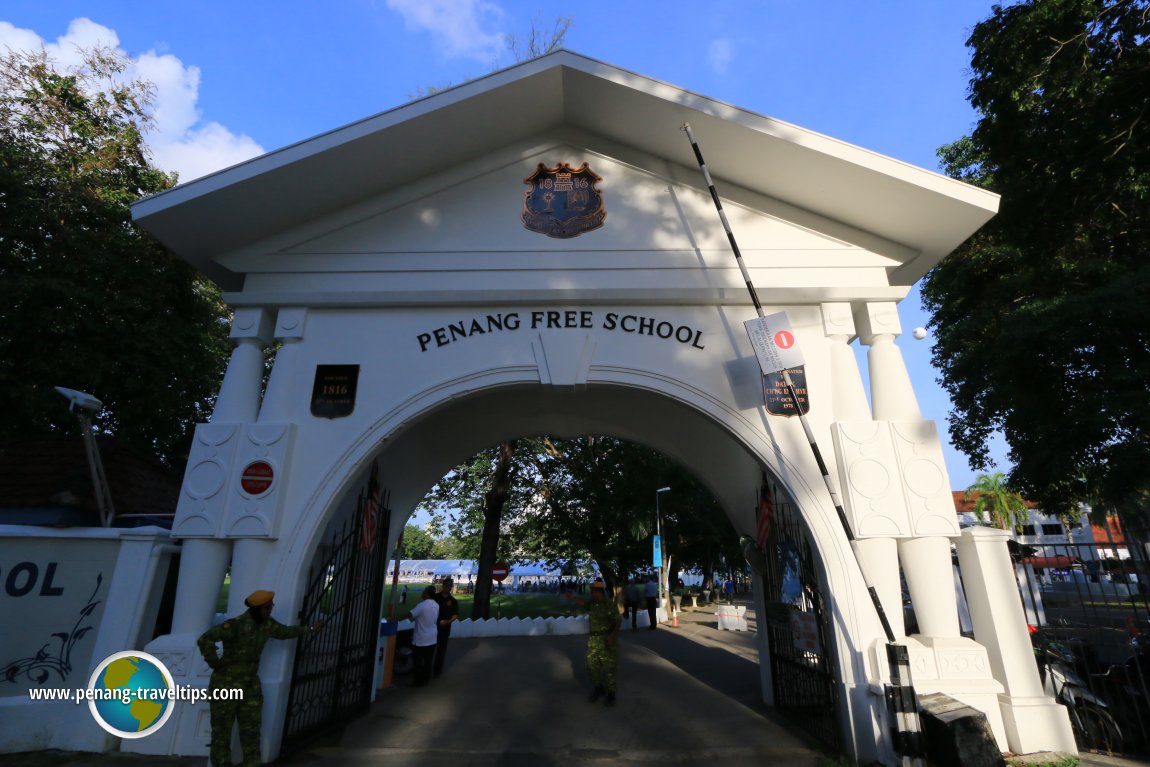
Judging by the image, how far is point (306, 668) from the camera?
629 cm

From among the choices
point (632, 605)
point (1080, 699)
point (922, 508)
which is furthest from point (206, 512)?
point (632, 605)

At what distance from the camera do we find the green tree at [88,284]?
1038 centimetres

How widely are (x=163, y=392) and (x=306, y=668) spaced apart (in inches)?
313

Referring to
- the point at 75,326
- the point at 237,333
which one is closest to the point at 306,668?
the point at 237,333

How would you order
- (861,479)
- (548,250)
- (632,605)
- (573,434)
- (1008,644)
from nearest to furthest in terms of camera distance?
(1008,644) → (861,479) → (548,250) → (573,434) → (632,605)

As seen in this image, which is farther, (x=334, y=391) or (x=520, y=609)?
(x=520, y=609)

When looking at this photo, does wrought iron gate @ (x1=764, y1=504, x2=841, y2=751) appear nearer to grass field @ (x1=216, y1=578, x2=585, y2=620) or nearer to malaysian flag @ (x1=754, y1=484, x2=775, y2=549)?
malaysian flag @ (x1=754, y1=484, x2=775, y2=549)

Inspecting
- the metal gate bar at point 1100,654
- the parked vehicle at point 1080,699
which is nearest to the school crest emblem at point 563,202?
the metal gate bar at point 1100,654

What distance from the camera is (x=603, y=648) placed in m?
7.82

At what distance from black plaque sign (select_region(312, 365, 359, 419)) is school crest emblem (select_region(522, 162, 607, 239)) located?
2.74 metres

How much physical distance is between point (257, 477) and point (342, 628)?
2.35 meters

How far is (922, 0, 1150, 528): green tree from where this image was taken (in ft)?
31.8

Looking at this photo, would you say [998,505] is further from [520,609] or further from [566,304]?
[566,304]

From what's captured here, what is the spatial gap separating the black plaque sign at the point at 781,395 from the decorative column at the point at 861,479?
34 cm
